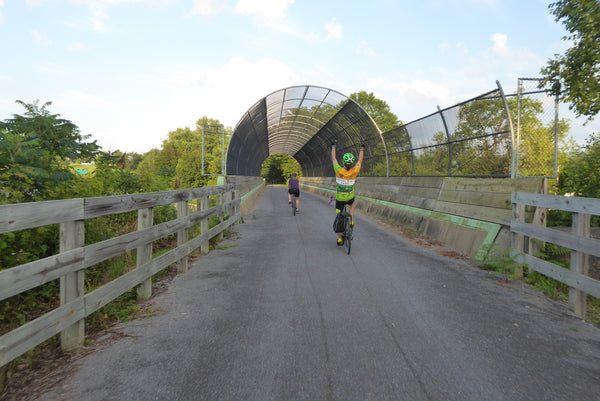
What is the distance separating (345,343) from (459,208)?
5.72 metres

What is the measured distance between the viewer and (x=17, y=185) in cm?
382

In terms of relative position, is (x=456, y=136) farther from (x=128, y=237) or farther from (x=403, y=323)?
(x=128, y=237)

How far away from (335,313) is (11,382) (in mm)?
2764

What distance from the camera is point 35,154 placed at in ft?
12.9

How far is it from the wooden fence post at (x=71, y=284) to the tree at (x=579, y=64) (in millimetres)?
11788

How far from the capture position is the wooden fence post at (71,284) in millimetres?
2680

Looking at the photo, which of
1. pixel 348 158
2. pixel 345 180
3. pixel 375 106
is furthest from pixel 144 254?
pixel 375 106

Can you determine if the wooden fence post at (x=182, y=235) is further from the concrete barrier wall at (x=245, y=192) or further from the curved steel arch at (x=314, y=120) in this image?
the curved steel arch at (x=314, y=120)

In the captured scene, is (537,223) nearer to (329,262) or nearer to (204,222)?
(329,262)

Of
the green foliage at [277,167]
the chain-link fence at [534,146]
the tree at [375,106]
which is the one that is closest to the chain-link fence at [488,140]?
the chain-link fence at [534,146]

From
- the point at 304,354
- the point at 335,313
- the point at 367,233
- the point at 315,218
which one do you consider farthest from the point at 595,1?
the point at 304,354

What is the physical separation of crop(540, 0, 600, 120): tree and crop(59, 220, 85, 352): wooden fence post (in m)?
11.8

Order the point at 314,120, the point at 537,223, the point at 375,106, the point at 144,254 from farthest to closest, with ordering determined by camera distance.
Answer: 1. the point at 375,106
2. the point at 314,120
3. the point at 537,223
4. the point at 144,254

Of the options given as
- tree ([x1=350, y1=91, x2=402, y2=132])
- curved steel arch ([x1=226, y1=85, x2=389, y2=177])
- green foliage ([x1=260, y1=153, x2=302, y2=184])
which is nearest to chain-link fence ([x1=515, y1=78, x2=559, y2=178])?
curved steel arch ([x1=226, y1=85, x2=389, y2=177])
